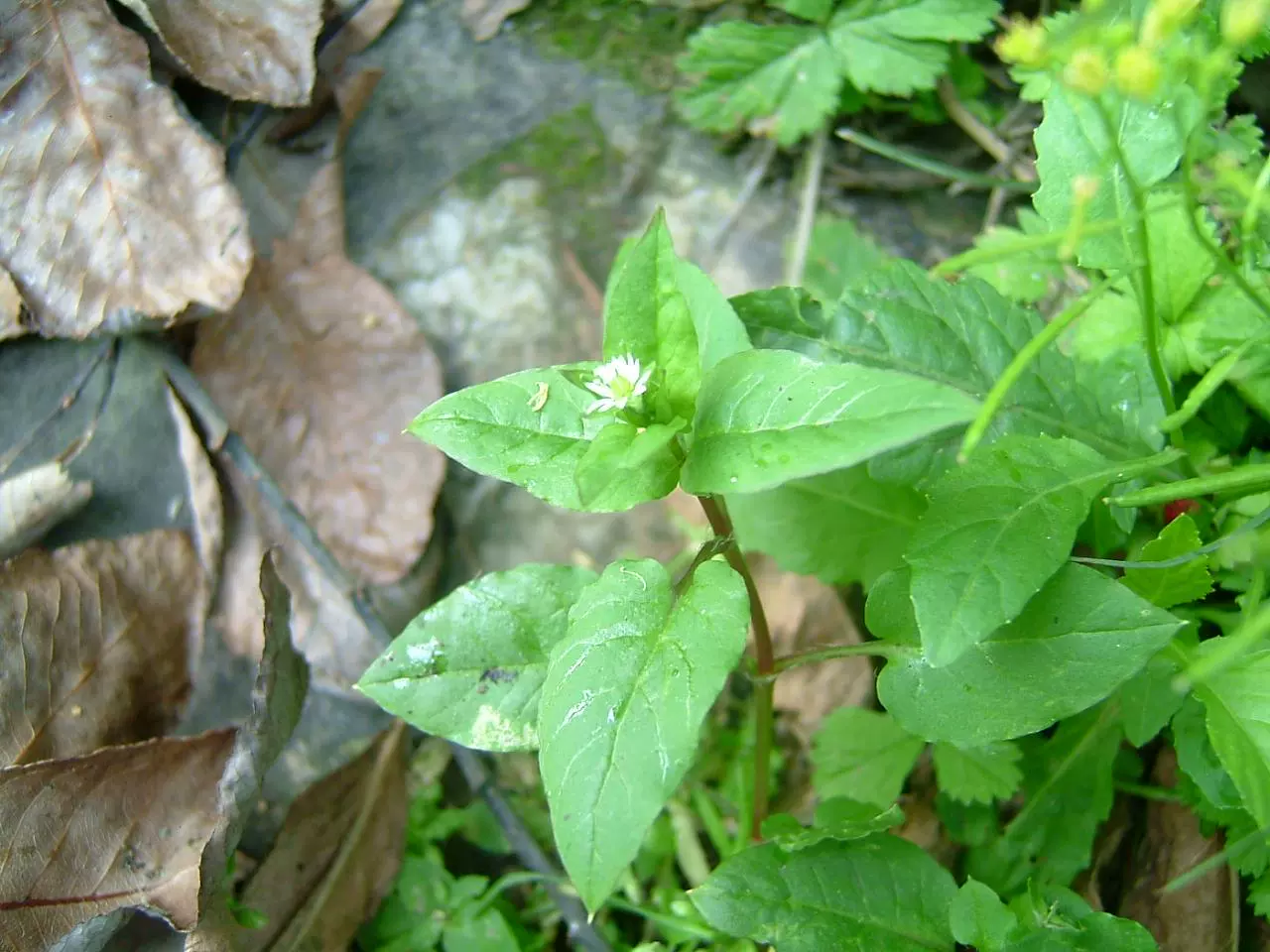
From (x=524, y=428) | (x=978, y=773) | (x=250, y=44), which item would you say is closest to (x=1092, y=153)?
(x=524, y=428)

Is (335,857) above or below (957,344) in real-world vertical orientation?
below

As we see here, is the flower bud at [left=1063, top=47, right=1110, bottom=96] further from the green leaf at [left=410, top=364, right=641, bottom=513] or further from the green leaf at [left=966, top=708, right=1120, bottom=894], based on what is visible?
the green leaf at [left=966, top=708, right=1120, bottom=894]

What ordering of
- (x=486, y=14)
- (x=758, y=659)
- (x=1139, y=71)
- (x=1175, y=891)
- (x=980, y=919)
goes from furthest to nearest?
(x=486, y=14)
(x=1175, y=891)
(x=758, y=659)
(x=980, y=919)
(x=1139, y=71)

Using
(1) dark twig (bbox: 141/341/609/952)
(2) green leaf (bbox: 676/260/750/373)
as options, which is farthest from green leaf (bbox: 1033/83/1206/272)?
(1) dark twig (bbox: 141/341/609/952)

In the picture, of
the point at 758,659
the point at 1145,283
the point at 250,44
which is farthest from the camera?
the point at 250,44

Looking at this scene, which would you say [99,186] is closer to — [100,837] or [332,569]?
[332,569]

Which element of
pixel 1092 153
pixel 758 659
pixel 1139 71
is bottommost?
pixel 758 659

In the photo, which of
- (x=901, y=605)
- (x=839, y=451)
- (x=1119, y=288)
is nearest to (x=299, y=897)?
(x=901, y=605)
